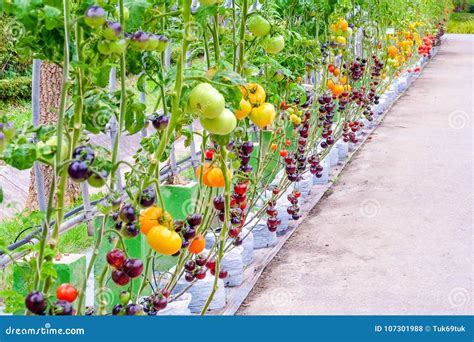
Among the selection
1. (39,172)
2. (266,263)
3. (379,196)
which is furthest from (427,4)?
(39,172)

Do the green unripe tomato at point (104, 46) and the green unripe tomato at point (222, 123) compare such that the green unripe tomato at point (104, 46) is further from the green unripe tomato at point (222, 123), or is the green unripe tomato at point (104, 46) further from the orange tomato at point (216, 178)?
the orange tomato at point (216, 178)

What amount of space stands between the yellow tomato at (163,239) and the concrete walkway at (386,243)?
179 centimetres

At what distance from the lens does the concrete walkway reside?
3838mm

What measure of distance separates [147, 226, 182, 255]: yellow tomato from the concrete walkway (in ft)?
5.86

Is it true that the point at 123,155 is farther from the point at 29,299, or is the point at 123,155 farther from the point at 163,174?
the point at 29,299

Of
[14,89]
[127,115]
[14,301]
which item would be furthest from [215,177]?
[14,89]

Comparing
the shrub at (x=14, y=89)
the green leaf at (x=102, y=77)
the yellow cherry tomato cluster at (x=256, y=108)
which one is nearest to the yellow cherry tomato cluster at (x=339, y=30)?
the yellow cherry tomato cluster at (x=256, y=108)

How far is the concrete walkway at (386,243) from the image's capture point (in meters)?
3.84

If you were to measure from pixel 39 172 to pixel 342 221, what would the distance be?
2.97m

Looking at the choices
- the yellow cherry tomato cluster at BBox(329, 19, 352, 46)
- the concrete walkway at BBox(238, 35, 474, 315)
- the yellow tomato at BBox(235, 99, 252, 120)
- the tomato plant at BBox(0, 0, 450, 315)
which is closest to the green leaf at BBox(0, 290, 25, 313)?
the tomato plant at BBox(0, 0, 450, 315)

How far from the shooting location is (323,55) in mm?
5559

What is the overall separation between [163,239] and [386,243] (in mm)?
2996

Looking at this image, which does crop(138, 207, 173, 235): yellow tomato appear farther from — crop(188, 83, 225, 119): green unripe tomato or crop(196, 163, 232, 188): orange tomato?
crop(196, 163, 232, 188): orange tomato

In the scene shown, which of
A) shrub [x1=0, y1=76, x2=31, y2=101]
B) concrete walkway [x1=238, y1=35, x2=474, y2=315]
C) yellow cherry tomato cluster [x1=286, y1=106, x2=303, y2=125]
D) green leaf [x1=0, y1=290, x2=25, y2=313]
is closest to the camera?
green leaf [x1=0, y1=290, x2=25, y2=313]
